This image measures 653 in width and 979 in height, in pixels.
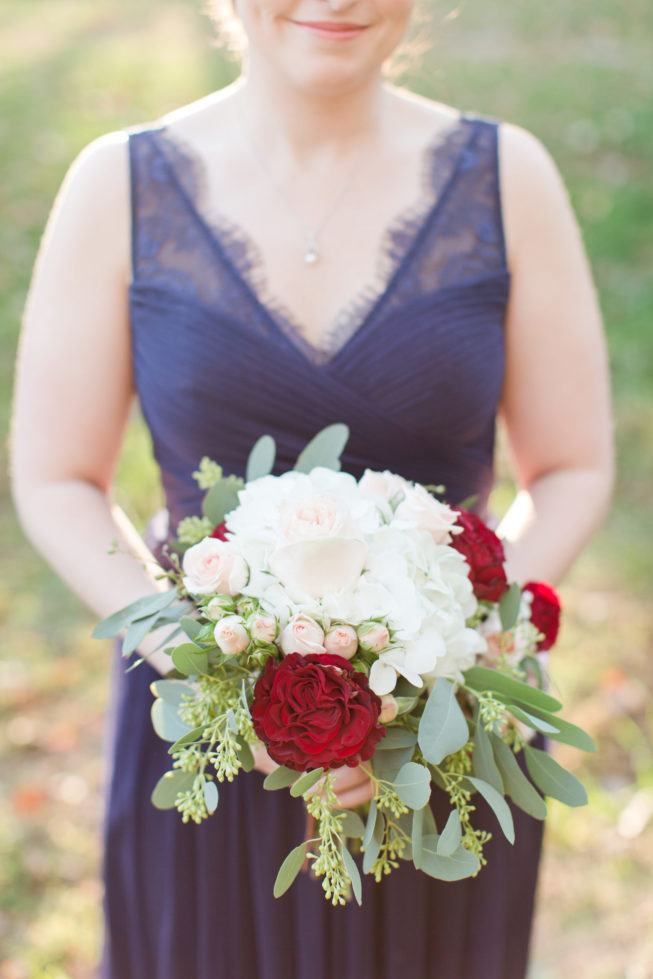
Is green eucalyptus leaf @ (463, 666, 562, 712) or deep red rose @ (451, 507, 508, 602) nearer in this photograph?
green eucalyptus leaf @ (463, 666, 562, 712)

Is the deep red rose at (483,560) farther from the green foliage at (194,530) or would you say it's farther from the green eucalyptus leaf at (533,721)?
the green foliage at (194,530)

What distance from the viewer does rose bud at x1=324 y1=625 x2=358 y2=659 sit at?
50.8 inches

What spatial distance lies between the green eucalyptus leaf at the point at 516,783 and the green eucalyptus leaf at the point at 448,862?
14 cm

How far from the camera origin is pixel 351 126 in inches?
79.3

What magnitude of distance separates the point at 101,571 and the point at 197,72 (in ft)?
24.2

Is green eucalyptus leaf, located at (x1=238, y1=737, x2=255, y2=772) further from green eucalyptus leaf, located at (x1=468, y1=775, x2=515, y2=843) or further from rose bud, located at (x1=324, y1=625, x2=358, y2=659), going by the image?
green eucalyptus leaf, located at (x1=468, y1=775, x2=515, y2=843)

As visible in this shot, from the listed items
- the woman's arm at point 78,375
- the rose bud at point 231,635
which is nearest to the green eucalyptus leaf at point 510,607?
the rose bud at point 231,635

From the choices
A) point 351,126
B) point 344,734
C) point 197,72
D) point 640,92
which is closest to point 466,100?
point 640,92

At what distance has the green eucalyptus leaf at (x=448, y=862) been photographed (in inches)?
50.0

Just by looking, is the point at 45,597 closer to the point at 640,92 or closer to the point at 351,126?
the point at 351,126

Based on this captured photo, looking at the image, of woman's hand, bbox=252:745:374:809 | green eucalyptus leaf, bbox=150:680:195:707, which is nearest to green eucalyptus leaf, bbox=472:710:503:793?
woman's hand, bbox=252:745:374:809

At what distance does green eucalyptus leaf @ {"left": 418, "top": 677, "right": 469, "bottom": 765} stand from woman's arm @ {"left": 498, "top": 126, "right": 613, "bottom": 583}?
25.4 inches

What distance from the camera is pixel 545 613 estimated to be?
1.60 metres

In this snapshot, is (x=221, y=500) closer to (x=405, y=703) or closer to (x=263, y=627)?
(x=263, y=627)
